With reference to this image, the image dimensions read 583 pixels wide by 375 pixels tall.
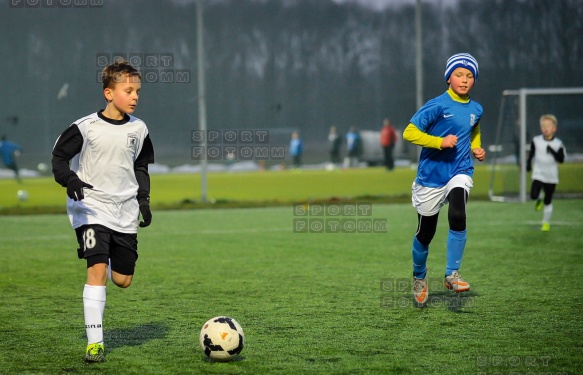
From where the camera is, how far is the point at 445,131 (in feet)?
23.2

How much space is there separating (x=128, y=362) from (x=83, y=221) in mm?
919

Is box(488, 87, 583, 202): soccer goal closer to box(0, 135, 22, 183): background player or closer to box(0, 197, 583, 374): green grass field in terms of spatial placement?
box(0, 197, 583, 374): green grass field

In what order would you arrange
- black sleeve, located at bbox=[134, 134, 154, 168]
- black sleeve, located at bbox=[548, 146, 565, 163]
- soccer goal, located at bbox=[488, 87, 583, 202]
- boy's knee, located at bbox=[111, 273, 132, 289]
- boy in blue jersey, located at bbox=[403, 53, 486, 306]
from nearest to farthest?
boy's knee, located at bbox=[111, 273, 132, 289], black sleeve, located at bbox=[134, 134, 154, 168], boy in blue jersey, located at bbox=[403, 53, 486, 306], black sleeve, located at bbox=[548, 146, 565, 163], soccer goal, located at bbox=[488, 87, 583, 202]

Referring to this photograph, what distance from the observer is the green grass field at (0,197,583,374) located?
5.25m

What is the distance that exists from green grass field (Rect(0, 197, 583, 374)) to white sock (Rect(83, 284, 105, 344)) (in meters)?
0.18

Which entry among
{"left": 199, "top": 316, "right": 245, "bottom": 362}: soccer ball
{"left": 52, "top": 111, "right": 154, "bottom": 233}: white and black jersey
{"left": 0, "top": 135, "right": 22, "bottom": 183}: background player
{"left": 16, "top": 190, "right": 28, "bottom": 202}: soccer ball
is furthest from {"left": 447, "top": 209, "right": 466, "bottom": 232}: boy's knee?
{"left": 0, "top": 135, "right": 22, "bottom": 183}: background player

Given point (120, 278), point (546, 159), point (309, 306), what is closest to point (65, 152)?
point (120, 278)

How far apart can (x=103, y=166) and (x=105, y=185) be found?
4.8 inches

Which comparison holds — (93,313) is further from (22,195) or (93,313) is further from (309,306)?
(22,195)

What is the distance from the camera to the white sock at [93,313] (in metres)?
5.29

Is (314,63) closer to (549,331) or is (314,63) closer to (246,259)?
(246,259)

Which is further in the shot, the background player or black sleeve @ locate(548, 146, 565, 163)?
the background player

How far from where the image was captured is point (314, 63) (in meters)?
22.2

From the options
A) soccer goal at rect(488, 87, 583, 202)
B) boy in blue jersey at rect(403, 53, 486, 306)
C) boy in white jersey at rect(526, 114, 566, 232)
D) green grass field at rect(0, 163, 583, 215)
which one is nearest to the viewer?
boy in blue jersey at rect(403, 53, 486, 306)
